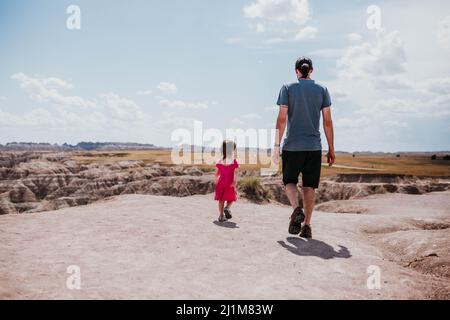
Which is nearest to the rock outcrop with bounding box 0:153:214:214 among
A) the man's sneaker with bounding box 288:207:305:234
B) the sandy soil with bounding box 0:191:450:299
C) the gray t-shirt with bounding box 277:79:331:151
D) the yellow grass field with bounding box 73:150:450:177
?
the yellow grass field with bounding box 73:150:450:177

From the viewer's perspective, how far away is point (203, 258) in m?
5.38

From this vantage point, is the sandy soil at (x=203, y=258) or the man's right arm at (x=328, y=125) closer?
the sandy soil at (x=203, y=258)

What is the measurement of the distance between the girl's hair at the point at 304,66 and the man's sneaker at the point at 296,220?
2395mm

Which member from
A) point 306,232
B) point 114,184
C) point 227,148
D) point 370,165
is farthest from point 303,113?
point 370,165

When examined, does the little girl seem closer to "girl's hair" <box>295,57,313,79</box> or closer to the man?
the man

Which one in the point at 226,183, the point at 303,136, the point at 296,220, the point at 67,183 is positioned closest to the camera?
the point at 303,136

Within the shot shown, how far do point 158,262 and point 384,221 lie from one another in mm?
6654

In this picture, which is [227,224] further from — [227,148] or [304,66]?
[304,66]

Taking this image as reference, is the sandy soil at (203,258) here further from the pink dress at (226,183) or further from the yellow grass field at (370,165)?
the yellow grass field at (370,165)

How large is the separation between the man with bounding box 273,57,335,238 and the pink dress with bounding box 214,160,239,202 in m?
2.39

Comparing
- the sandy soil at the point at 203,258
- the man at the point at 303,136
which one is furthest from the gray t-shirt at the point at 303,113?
the sandy soil at the point at 203,258

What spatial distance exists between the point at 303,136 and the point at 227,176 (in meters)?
2.83

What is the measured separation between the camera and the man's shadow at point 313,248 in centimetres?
583

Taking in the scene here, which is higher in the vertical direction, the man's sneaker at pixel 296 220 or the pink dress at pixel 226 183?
the pink dress at pixel 226 183
